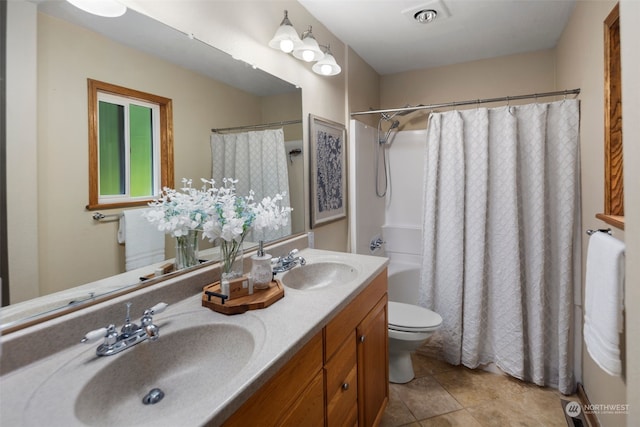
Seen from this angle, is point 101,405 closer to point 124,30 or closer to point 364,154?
point 124,30

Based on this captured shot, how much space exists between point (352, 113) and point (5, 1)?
2.07 m

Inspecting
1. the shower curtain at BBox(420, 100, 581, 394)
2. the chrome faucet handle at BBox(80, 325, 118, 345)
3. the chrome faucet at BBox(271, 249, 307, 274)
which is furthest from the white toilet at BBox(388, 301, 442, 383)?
the chrome faucet handle at BBox(80, 325, 118, 345)

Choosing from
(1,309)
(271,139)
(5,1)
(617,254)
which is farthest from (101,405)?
(617,254)

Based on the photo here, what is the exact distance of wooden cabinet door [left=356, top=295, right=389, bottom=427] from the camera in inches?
53.9

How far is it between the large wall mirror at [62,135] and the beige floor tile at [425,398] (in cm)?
168

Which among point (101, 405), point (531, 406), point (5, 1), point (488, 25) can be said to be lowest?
point (531, 406)

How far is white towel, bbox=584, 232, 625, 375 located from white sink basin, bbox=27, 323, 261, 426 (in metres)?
1.28

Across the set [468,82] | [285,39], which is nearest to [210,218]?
[285,39]

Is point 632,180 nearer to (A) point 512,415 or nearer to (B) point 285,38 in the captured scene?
(B) point 285,38

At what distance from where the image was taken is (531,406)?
1.86 meters

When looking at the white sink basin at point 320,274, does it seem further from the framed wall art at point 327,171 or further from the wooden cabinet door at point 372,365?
the framed wall art at point 327,171

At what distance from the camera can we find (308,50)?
168 centimetres

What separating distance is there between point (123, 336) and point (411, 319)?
1.65 meters

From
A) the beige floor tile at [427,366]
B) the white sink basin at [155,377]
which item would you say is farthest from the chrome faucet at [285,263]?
the beige floor tile at [427,366]
